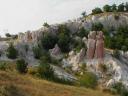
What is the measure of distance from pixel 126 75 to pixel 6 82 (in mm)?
67339

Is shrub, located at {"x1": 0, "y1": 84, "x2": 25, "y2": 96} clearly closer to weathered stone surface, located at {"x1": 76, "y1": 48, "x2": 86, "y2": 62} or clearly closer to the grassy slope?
the grassy slope

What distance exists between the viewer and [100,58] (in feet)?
382

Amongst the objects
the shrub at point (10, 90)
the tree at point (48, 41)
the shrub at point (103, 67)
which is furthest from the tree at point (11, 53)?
the shrub at point (10, 90)

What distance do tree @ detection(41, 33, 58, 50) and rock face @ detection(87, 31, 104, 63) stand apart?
50.7 ft

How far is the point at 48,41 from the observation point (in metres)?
129

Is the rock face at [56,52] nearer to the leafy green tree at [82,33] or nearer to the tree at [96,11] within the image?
the leafy green tree at [82,33]

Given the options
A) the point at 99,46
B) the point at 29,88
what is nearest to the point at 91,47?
the point at 99,46

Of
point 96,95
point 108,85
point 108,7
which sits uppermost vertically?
point 108,7

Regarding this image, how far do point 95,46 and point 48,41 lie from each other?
56.3ft

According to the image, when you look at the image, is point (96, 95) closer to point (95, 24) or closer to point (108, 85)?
point (108, 85)

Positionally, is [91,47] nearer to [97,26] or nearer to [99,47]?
[99,47]

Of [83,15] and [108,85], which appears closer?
[108,85]

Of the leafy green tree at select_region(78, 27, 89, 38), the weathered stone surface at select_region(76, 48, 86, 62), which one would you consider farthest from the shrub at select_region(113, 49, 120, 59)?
the leafy green tree at select_region(78, 27, 89, 38)

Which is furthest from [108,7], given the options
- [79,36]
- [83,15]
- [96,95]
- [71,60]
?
[96,95]
